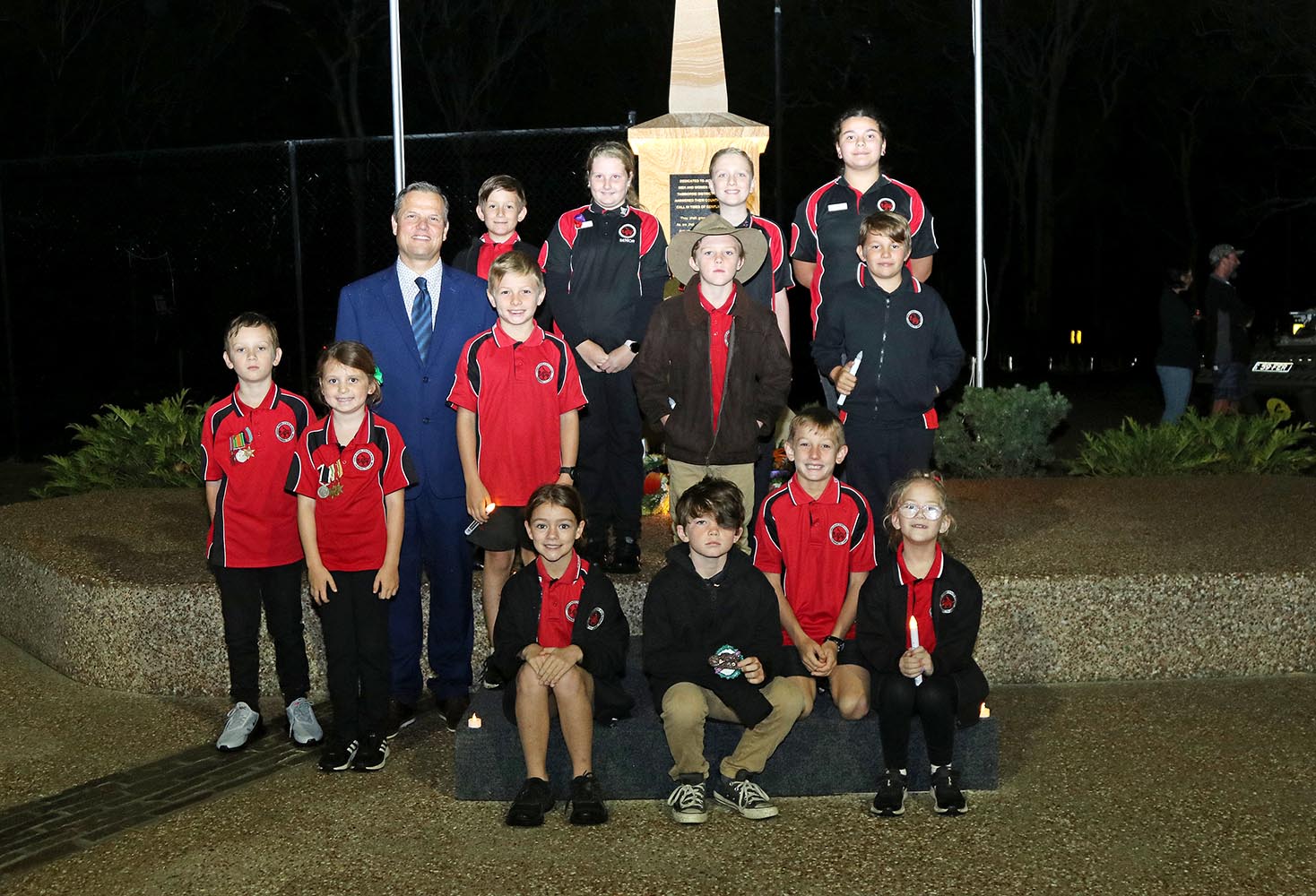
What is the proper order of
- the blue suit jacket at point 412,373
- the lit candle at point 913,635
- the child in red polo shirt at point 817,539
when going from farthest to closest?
the blue suit jacket at point 412,373, the child in red polo shirt at point 817,539, the lit candle at point 913,635

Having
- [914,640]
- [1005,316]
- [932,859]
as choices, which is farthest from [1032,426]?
[1005,316]

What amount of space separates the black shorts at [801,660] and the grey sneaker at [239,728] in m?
1.98

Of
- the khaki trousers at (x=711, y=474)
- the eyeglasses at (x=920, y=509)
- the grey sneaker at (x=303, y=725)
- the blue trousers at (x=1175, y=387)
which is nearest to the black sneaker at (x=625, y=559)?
the khaki trousers at (x=711, y=474)

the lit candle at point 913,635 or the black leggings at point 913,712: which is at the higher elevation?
the lit candle at point 913,635

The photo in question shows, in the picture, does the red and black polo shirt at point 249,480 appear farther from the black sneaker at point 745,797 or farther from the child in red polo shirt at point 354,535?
the black sneaker at point 745,797

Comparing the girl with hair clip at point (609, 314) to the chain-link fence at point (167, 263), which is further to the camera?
the chain-link fence at point (167, 263)

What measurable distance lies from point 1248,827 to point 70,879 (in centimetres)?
340

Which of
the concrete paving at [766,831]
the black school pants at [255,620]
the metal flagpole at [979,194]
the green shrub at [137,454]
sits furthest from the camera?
the metal flagpole at [979,194]

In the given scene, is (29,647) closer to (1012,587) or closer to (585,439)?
(585,439)

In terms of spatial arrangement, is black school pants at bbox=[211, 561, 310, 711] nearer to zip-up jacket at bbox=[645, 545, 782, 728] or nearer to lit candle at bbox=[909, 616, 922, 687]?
zip-up jacket at bbox=[645, 545, 782, 728]

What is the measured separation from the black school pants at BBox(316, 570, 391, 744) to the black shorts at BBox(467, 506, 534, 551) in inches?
15.5

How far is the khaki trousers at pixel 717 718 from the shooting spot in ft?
14.0

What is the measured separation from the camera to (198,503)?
24.6 ft

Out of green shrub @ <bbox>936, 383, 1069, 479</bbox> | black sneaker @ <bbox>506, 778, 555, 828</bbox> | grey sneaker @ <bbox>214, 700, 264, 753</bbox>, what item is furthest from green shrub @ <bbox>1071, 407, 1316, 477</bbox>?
grey sneaker @ <bbox>214, 700, 264, 753</bbox>
